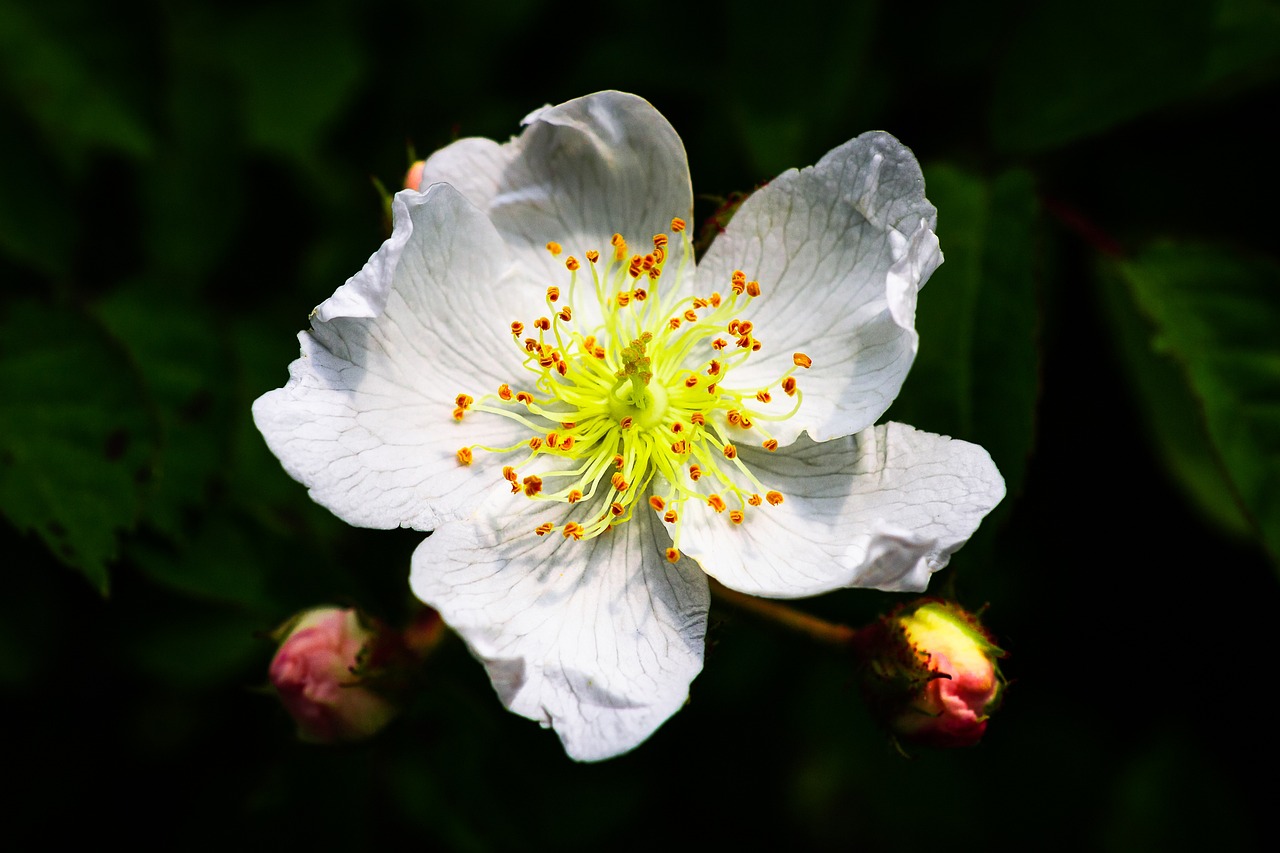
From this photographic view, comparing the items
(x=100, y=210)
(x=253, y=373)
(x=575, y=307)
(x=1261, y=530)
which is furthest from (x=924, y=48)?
(x=100, y=210)

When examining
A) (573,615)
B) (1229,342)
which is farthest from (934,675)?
(1229,342)

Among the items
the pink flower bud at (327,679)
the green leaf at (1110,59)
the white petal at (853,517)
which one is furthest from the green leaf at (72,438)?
the green leaf at (1110,59)

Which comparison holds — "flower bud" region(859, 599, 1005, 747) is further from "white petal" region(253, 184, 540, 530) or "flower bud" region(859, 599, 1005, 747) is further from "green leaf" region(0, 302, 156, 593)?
"green leaf" region(0, 302, 156, 593)

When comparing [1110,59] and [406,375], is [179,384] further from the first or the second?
[1110,59]

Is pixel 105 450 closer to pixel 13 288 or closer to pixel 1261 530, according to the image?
pixel 13 288

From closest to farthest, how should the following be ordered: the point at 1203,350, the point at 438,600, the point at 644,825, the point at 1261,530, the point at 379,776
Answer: the point at 438,600 → the point at 1261,530 → the point at 1203,350 → the point at 379,776 → the point at 644,825

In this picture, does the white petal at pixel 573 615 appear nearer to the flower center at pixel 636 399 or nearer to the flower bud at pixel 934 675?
the flower center at pixel 636 399
